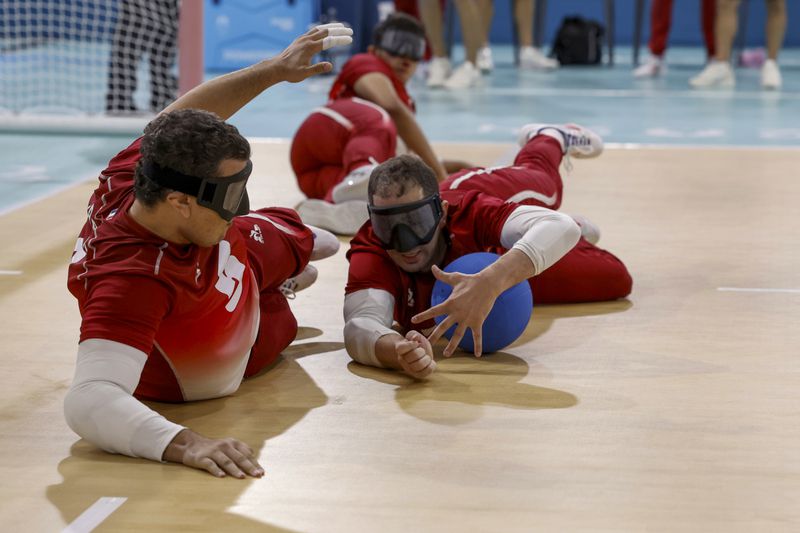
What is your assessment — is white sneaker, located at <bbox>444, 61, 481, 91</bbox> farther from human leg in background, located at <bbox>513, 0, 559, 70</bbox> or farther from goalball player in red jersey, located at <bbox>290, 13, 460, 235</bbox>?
goalball player in red jersey, located at <bbox>290, 13, 460, 235</bbox>

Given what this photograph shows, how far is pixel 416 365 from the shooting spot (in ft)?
11.6

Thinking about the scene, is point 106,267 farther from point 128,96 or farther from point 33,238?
point 128,96

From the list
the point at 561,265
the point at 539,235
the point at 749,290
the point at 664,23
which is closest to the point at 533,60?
the point at 664,23

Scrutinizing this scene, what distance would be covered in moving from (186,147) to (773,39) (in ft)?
31.6

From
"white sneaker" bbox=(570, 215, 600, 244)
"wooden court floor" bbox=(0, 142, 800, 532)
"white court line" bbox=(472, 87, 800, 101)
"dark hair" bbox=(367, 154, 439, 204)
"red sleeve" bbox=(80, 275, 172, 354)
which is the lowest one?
"wooden court floor" bbox=(0, 142, 800, 532)

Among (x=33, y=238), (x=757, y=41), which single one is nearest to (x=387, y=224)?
(x=33, y=238)

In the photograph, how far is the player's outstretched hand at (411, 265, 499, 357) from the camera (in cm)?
342

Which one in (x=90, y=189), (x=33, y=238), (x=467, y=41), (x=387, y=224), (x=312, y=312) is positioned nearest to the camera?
(x=387, y=224)

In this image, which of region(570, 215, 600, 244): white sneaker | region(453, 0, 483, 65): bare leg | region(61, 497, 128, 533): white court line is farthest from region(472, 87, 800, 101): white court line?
region(61, 497, 128, 533): white court line

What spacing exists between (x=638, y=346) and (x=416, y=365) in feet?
2.74

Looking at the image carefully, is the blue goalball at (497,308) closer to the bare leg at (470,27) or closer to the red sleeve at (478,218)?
the red sleeve at (478,218)

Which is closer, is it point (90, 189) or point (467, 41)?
point (90, 189)

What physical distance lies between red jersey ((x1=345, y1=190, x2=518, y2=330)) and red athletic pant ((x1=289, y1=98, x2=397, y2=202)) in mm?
2080

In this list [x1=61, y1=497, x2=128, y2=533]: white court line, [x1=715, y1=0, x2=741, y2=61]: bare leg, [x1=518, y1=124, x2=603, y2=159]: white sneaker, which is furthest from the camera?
[x1=715, y1=0, x2=741, y2=61]: bare leg
